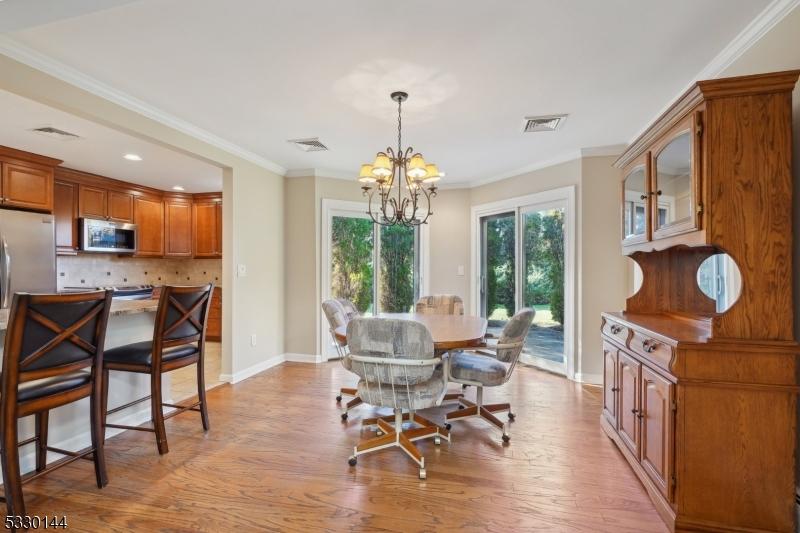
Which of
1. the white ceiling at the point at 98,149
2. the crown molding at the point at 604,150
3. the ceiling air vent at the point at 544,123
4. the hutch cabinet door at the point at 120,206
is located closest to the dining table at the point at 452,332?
the ceiling air vent at the point at 544,123

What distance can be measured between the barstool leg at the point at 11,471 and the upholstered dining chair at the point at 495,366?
226 cm

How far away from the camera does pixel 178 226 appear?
5.88 metres

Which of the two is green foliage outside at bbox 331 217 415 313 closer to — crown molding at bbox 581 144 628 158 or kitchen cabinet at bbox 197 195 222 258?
kitchen cabinet at bbox 197 195 222 258

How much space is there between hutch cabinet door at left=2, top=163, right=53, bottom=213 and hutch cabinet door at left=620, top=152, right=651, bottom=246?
561 cm

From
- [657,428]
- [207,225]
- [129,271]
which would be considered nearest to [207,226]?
[207,225]

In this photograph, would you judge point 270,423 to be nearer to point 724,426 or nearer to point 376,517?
point 376,517

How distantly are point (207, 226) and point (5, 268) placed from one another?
2.55 meters

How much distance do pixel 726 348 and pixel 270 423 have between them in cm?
285

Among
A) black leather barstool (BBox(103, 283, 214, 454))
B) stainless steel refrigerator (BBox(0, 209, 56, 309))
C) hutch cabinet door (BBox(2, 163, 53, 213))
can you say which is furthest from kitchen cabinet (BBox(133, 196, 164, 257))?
black leather barstool (BBox(103, 283, 214, 454))

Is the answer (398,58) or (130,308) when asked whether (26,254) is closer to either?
(130,308)

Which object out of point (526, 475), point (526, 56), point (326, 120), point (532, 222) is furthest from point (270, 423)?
point (532, 222)

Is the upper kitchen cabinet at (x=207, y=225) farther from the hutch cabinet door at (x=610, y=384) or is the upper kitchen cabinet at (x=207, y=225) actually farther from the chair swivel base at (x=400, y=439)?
the hutch cabinet door at (x=610, y=384)

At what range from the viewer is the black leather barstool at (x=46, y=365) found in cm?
162

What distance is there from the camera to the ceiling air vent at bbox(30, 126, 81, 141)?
127 inches
